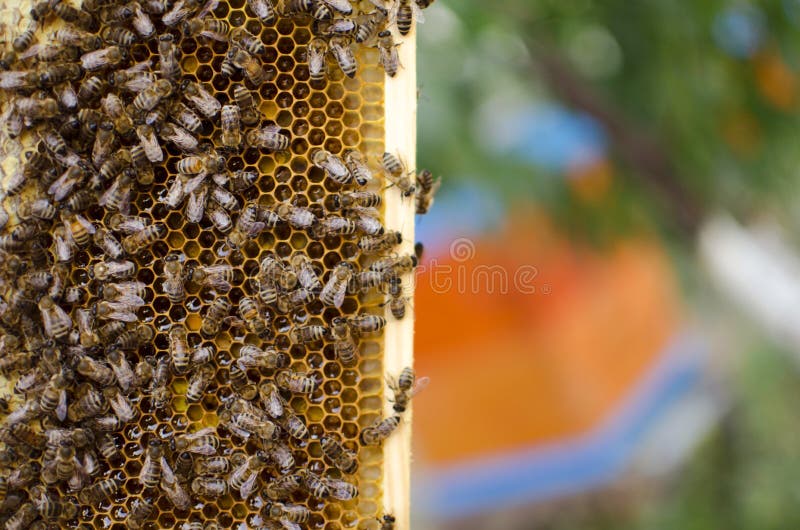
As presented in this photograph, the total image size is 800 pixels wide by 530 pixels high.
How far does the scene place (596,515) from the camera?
9.27 m

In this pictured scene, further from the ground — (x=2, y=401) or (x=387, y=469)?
(x=2, y=401)

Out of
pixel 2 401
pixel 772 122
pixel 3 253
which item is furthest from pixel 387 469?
pixel 772 122

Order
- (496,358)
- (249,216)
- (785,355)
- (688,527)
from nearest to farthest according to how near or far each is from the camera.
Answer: (249,216) < (785,355) < (688,527) < (496,358)

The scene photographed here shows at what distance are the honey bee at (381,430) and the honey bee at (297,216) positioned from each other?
2.95 feet

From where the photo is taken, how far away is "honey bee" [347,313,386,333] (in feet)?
9.02

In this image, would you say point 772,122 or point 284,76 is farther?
point 772,122

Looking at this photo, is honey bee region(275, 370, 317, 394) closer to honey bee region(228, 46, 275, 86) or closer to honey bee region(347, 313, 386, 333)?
honey bee region(347, 313, 386, 333)

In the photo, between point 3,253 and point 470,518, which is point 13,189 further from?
point 470,518

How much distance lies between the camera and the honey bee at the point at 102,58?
9.24 feet

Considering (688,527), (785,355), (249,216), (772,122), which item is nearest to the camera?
(249,216)

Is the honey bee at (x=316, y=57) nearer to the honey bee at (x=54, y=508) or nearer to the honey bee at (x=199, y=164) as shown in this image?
the honey bee at (x=199, y=164)

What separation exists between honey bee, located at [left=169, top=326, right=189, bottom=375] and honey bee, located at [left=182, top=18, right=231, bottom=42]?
129 cm

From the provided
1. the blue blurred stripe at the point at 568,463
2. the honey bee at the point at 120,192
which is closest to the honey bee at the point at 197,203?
the honey bee at the point at 120,192

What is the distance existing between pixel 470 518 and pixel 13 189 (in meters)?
7.67
